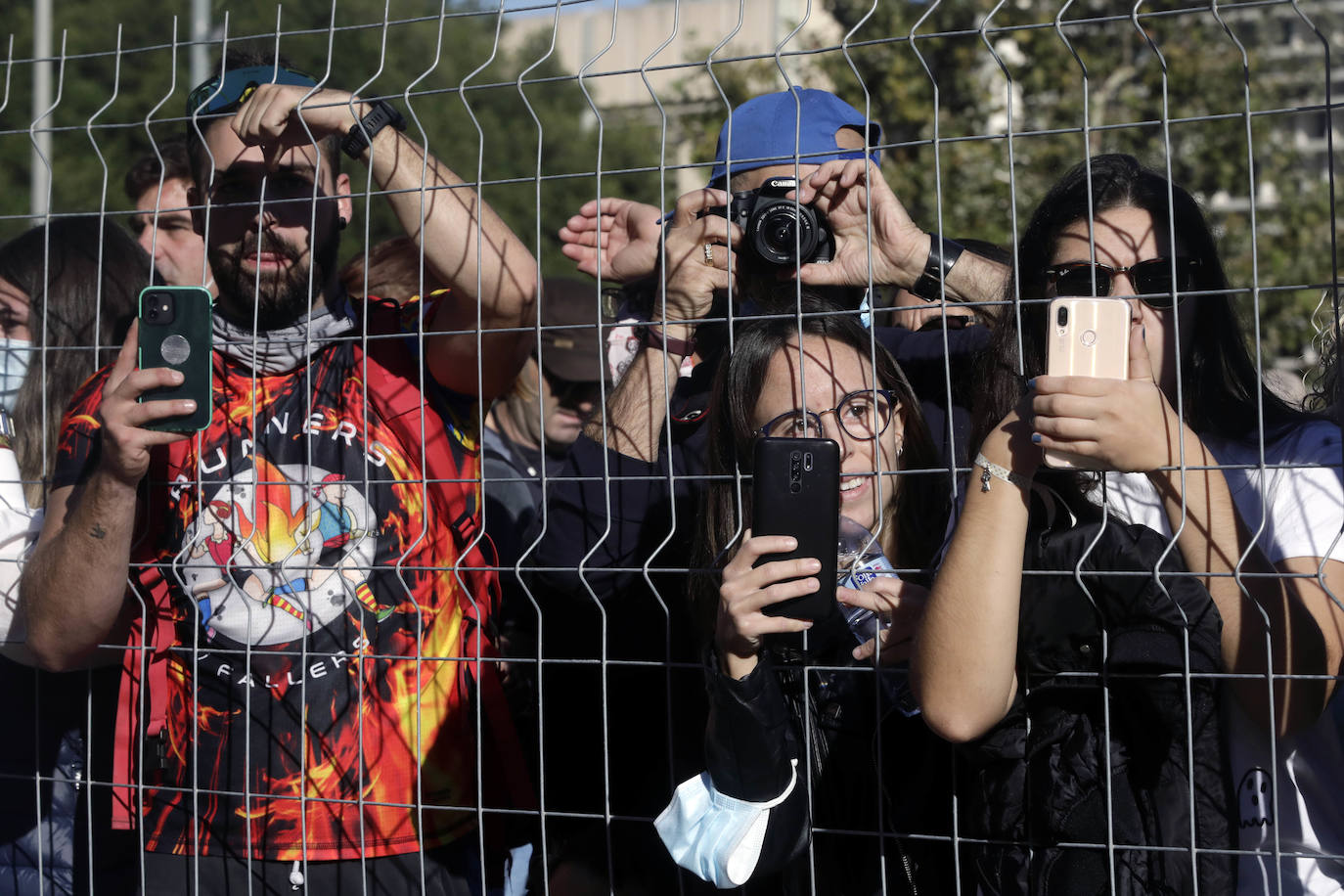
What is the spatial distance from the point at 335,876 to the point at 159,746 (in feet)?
1.14

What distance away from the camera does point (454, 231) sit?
185cm

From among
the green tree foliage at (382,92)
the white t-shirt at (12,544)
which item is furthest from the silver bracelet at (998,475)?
the green tree foliage at (382,92)

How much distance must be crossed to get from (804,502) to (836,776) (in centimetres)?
40

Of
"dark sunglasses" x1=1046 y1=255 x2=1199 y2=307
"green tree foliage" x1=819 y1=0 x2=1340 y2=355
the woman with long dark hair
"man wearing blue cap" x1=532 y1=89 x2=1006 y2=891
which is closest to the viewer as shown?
"dark sunglasses" x1=1046 y1=255 x2=1199 y2=307

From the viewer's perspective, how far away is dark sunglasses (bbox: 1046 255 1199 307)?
58.8 inches

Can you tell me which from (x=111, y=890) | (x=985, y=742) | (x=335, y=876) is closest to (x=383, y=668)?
(x=335, y=876)

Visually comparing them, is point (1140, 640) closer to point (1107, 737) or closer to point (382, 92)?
point (1107, 737)

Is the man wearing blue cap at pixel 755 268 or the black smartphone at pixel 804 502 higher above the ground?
the man wearing blue cap at pixel 755 268

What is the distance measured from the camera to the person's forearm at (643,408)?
70.2 inches

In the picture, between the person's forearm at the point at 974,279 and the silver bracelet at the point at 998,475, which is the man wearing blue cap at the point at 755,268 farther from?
the silver bracelet at the point at 998,475

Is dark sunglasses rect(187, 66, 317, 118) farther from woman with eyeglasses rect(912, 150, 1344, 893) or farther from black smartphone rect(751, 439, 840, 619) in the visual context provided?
woman with eyeglasses rect(912, 150, 1344, 893)

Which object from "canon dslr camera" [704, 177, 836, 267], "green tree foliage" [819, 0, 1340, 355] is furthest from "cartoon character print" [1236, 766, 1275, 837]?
"green tree foliage" [819, 0, 1340, 355]

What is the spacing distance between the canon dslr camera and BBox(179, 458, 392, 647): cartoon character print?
0.71 m

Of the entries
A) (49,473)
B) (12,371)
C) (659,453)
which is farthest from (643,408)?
(12,371)
